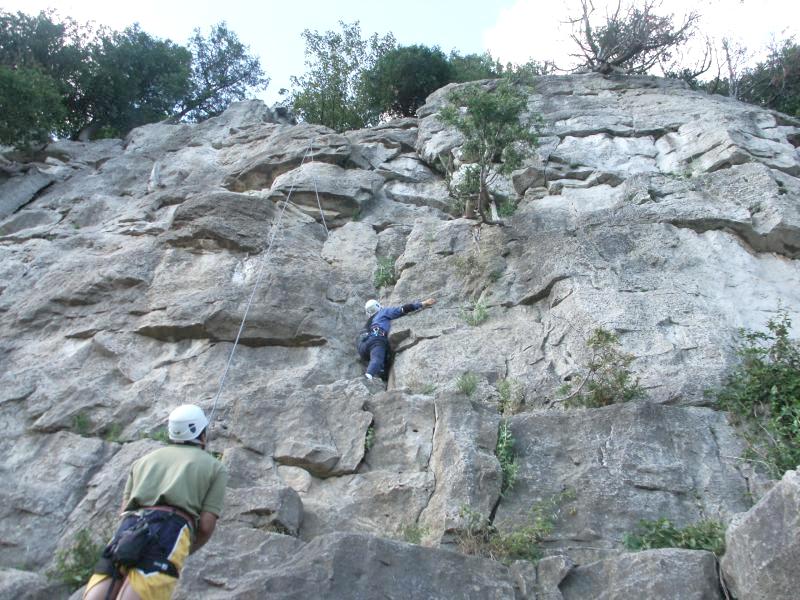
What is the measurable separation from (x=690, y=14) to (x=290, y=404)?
1597cm

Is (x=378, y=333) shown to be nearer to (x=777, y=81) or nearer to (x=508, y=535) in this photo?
(x=508, y=535)

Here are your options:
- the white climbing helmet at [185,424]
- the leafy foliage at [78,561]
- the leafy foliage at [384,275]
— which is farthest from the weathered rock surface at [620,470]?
the leafy foliage at [384,275]

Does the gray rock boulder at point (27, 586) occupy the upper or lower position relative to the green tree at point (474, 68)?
lower

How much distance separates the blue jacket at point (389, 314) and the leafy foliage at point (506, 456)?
8.67 feet

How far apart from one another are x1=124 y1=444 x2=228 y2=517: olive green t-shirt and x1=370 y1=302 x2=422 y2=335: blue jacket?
473 cm

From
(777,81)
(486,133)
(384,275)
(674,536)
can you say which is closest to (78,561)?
(674,536)

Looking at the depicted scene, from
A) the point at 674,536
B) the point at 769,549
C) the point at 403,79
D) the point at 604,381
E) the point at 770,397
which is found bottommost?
the point at 674,536

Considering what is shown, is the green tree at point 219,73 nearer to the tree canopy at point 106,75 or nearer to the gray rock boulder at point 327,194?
the tree canopy at point 106,75

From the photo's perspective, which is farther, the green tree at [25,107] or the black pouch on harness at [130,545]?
the green tree at [25,107]

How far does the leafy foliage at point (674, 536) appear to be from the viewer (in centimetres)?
598

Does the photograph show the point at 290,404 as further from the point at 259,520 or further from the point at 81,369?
the point at 81,369

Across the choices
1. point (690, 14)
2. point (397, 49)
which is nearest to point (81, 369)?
point (397, 49)

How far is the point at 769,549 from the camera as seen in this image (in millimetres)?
5074

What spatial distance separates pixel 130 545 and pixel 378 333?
5.32 metres
